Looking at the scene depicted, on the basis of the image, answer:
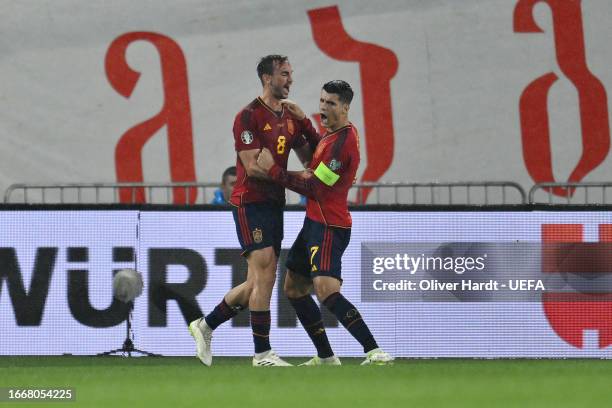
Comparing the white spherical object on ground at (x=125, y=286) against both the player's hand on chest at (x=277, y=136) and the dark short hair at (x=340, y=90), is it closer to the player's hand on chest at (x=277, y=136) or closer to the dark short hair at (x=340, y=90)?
the player's hand on chest at (x=277, y=136)

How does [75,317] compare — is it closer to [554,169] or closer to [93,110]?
[93,110]

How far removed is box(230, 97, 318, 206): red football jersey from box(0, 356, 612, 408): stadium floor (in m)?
1.23

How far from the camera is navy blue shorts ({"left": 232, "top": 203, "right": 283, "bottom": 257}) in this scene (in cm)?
934

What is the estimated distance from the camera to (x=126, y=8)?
43.5 feet

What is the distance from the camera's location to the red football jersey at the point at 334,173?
9117 millimetres

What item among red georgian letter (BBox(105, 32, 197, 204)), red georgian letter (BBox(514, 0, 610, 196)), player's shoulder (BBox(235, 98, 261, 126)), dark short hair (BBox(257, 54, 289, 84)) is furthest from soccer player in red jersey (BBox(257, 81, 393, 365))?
red georgian letter (BBox(514, 0, 610, 196))

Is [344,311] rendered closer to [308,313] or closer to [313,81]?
[308,313]

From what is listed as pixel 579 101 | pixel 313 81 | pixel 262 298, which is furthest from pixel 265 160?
pixel 579 101

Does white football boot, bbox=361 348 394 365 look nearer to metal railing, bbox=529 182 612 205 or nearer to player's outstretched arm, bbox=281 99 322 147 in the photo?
player's outstretched arm, bbox=281 99 322 147

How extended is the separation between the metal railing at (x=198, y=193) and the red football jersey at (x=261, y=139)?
11.4 feet

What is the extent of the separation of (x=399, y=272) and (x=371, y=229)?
16.8 inches

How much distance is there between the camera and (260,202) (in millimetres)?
9375

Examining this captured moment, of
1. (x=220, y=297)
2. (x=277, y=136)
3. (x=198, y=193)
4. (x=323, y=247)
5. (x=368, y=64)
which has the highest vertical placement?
(x=368, y=64)

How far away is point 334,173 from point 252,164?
553mm
